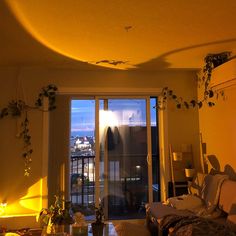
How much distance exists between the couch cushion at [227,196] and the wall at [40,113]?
50.4 inches

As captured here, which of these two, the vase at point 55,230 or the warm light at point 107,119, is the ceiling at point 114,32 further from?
the vase at point 55,230

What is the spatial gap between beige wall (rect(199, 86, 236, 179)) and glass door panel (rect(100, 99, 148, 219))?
94 centimetres

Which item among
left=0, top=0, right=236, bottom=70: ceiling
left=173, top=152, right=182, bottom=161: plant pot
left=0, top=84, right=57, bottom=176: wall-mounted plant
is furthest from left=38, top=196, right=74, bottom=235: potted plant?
left=173, top=152, right=182, bottom=161: plant pot

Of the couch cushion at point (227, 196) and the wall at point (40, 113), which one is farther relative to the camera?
the wall at point (40, 113)

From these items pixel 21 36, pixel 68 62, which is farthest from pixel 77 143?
pixel 21 36

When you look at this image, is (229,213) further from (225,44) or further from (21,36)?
(21,36)

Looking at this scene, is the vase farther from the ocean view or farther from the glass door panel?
the ocean view

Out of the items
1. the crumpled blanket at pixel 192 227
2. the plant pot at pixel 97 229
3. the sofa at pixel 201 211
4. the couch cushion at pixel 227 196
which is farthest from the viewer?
the couch cushion at pixel 227 196

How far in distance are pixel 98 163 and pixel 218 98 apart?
1957mm

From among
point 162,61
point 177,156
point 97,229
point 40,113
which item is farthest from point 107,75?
point 97,229

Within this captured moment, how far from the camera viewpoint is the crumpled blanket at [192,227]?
2.28 m

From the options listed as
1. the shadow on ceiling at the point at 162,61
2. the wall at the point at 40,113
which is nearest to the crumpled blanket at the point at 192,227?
the wall at the point at 40,113

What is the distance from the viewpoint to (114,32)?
2.90m

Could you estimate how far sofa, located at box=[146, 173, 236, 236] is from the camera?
2.40 meters
